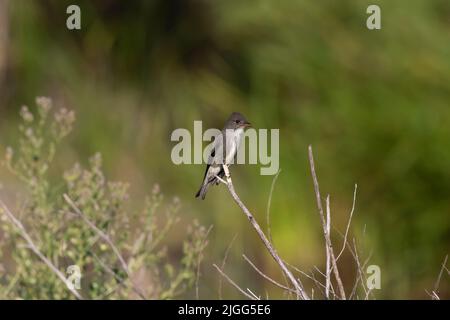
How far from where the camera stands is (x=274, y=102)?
6.08 meters

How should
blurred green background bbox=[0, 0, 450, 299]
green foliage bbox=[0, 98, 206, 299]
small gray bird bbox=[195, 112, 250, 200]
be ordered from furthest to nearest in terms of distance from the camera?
1. blurred green background bbox=[0, 0, 450, 299]
2. small gray bird bbox=[195, 112, 250, 200]
3. green foliage bbox=[0, 98, 206, 299]

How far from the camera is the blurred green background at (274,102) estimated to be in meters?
5.82

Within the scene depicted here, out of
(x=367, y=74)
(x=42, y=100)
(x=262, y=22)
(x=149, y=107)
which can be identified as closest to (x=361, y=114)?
(x=367, y=74)

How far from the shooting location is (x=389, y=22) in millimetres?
6074

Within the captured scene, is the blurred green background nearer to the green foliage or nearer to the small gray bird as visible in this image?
the small gray bird

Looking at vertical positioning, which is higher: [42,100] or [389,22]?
[389,22]

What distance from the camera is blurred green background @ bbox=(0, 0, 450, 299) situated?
582cm

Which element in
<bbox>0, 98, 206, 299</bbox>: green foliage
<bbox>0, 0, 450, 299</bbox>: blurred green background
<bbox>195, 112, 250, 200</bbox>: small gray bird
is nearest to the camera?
<bbox>0, 98, 206, 299</bbox>: green foliage

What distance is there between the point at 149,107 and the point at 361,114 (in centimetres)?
150

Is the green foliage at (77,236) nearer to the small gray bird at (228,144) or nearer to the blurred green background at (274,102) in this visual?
the small gray bird at (228,144)

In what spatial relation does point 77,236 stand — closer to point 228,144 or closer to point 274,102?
point 228,144

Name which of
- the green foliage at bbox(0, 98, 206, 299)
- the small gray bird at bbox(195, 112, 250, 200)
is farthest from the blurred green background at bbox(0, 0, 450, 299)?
the green foliage at bbox(0, 98, 206, 299)

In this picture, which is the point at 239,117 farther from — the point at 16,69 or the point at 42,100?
the point at 16,69

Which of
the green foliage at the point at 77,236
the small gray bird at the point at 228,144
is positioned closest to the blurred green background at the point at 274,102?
the small gray bird at the point at 228,144
